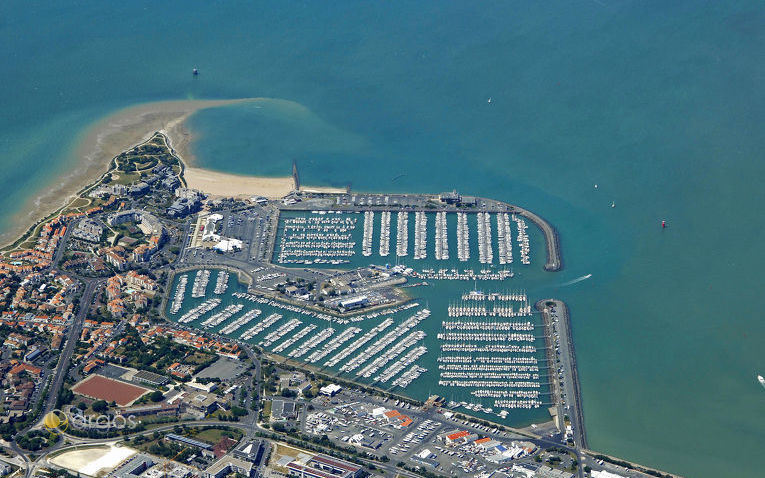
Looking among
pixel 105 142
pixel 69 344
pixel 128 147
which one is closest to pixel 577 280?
pixel 69 344

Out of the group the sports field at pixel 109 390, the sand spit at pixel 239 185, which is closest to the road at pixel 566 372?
the sand spit at pixel 239 185

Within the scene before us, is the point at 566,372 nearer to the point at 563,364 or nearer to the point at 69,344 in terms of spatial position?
the point at 563,364

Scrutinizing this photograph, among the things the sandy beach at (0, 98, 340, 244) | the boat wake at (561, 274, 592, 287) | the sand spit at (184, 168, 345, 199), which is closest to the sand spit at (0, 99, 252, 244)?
the sandy beach at (0, 98, 340, 244)

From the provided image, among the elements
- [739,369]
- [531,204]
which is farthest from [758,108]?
[739,369]

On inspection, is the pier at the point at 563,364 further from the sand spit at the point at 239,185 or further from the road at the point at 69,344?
the road at the point at 69,344

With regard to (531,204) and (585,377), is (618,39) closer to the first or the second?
(531,204)

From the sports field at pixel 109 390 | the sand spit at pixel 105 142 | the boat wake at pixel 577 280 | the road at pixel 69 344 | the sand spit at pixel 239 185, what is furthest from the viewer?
the sand spit at pixel 239 185

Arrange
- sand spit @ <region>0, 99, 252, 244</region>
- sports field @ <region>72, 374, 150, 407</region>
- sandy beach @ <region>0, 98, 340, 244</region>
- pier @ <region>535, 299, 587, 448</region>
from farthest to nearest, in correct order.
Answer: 1. sandy beach @ <region>0, 98, 340, 244</region>
2. sand spit @ <region>0, 99, 252, 244</region>
3. sports field @ <region>72, 374, 150, 407</region>
4. pier @ <region>535, 299, 587, 448</region>

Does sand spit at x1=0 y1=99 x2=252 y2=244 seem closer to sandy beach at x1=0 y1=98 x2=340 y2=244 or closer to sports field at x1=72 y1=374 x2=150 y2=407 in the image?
sandy beach at x1=0 y1=98 x2=340 y2=244
